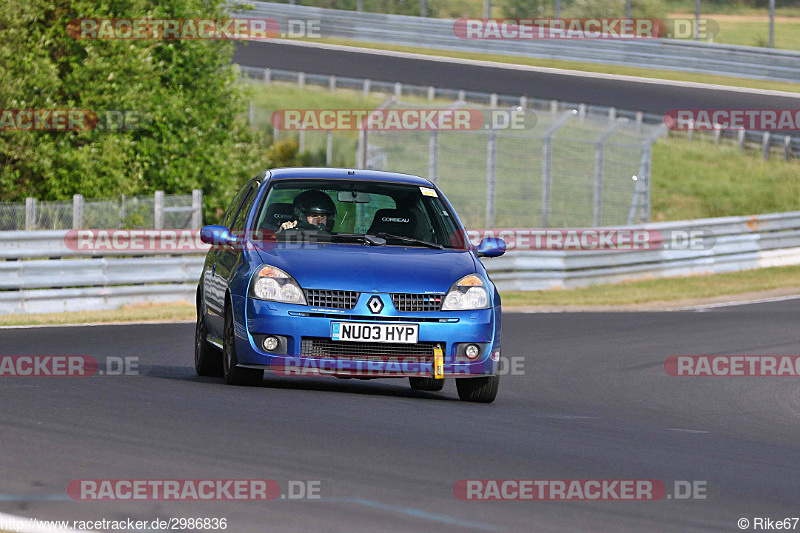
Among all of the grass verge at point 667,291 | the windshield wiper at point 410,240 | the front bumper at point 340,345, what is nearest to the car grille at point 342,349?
the front bumper at point 340,345

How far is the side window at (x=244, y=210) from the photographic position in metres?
11.0

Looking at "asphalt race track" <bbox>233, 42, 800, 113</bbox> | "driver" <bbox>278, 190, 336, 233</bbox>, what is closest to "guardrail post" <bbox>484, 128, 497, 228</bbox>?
"driver" <bbox>278, 190, 336, 233</bbox>

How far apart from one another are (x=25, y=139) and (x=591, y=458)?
1891 centimetres

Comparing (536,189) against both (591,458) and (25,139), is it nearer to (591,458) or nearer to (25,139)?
(25,139)

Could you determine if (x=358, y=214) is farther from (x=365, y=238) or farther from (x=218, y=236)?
(x=218, y=236)

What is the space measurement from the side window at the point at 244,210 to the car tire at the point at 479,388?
6.85 feet

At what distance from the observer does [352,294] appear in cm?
954

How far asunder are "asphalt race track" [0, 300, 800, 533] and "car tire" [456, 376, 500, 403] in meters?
0.16

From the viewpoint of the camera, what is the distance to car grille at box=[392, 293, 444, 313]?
9586 mm

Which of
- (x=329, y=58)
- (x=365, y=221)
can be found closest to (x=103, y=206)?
(x=365, y=221)

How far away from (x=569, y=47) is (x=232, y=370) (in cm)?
3850

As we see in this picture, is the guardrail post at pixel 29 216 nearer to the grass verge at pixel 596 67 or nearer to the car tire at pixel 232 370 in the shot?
the car tire at pixel 232 370

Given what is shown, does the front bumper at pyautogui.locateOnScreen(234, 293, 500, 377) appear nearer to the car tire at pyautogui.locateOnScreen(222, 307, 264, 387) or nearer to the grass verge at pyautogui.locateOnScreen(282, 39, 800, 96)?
the car tire at pyautogui.locateOnScreen(222, 307, 264, 387)

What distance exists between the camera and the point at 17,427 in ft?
25.7
